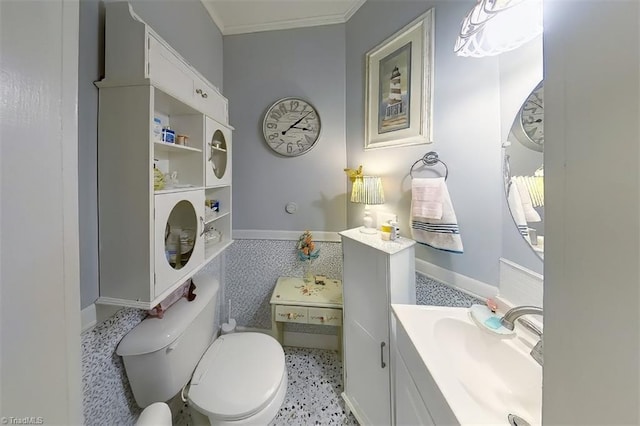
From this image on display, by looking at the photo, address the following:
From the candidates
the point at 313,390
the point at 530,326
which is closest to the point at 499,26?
the point at 530,326

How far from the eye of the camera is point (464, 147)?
0.92 meters

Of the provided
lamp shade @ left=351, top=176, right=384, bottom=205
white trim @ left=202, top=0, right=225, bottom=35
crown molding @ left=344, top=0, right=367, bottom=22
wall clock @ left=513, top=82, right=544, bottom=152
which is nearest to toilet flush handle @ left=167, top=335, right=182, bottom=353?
lamp shade @ left=351, top=176, right=384, bottom=205

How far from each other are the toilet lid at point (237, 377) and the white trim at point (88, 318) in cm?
50

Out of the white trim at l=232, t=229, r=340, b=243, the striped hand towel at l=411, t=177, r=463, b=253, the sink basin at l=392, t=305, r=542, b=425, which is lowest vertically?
the sink basin at l=392, t=305, r=542, b=425

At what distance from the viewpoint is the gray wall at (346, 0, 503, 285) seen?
0.84m

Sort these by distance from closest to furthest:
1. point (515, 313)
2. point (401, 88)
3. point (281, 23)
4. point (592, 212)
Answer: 1. point (592, 212)
2. point (515, 313)
3. point (401, 88)
4. point (281, 23)

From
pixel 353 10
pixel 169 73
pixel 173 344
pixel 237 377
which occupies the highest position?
pixel 353 10

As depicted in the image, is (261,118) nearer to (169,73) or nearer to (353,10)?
(169,73)

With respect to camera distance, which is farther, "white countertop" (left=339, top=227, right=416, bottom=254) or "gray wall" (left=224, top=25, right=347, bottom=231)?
"gray wall" (left=224, top=25, right=347, bottom=231)

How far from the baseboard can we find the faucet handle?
50.6 inches

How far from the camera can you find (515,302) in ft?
2.48

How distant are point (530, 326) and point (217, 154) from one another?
1.57 meters

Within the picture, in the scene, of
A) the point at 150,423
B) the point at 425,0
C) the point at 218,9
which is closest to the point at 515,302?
the point at 150,423

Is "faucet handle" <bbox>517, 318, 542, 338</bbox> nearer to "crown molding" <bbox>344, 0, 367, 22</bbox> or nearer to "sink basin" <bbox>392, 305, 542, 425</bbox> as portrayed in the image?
"sink basin" <bbox>392, 305, 542, 425</bbox>
